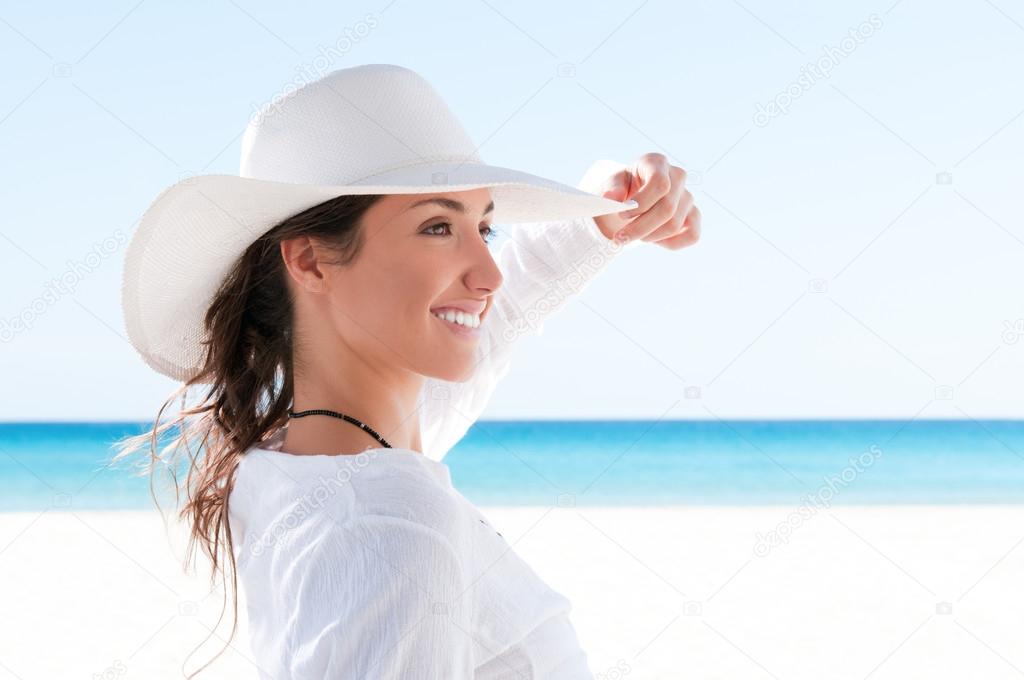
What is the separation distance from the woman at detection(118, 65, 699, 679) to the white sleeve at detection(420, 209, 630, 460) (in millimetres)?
183

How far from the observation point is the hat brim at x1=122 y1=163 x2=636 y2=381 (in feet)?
4.53

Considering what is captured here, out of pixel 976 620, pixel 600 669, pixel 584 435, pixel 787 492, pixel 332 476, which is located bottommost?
pixel 584 435

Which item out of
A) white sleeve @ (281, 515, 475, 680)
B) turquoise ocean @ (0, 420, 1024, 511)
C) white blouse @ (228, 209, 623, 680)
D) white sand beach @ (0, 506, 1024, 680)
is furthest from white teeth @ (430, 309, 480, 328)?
turquoise ocean @ (0, 420, 1024, 511)

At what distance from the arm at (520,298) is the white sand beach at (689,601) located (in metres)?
1.83

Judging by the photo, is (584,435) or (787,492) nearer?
(787,492)

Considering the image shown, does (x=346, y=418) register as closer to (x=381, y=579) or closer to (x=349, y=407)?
(x=349, y=407)

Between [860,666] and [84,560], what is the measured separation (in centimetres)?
585

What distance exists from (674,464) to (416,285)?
18.0 metres

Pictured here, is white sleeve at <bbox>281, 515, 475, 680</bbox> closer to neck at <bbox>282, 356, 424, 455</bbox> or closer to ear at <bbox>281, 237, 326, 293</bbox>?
neck at <bbox>282, 356, 424, 455</bbox>

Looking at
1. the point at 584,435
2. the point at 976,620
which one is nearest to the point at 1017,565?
the point at 976,620

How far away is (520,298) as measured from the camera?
2029 millimetres

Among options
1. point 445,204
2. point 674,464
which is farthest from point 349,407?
point 674,464

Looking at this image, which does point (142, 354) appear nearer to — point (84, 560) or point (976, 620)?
point (976, 620)

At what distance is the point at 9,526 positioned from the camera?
1141 cm
